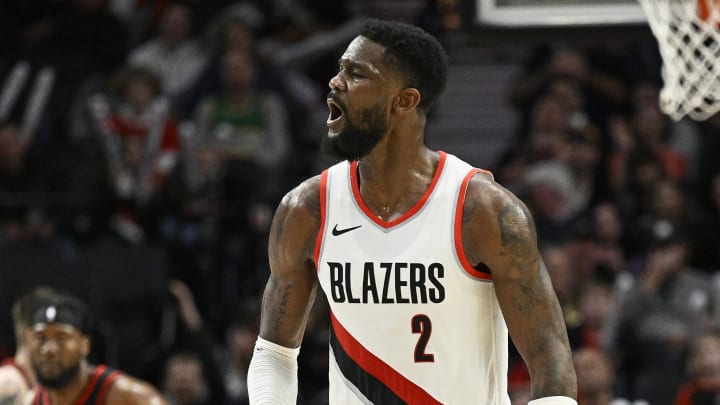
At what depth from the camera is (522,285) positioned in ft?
13.2

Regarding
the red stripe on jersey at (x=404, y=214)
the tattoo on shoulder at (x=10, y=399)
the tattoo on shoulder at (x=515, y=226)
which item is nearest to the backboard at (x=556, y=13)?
the red stripe on jersey at (x=404, y=214)

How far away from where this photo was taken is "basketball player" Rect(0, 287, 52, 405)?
661 cm

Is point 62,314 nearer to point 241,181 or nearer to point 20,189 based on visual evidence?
point 241,181

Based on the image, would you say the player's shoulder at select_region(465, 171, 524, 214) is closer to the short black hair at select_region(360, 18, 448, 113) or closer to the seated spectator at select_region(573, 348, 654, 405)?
the short black hair at select_region(360, 18, 448, 113)

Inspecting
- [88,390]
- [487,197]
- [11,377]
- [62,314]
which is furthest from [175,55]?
[487,197]

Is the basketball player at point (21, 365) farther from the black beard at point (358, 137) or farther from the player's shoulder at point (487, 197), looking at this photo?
the player's shoulder at point (487, 197)

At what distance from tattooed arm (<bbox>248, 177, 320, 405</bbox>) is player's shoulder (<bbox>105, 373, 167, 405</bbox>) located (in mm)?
2242

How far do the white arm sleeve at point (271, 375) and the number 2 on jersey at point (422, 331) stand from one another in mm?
505

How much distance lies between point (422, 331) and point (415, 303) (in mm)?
95

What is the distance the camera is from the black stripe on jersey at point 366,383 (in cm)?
420

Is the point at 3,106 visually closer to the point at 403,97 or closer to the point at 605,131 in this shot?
the point at 605,131

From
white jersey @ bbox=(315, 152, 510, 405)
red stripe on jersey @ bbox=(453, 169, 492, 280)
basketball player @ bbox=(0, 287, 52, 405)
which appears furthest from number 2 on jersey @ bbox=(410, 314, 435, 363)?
basketball player @ bbox=(0, 287, 52, 405)

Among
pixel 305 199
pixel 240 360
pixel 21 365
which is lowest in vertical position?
pixel 240 360

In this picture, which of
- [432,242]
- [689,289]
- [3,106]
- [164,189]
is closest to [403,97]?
[432,242]
